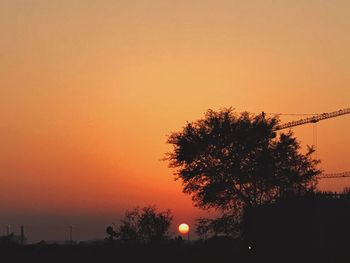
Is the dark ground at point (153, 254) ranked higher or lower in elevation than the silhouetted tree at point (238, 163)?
lower

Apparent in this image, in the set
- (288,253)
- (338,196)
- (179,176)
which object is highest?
(179,176)

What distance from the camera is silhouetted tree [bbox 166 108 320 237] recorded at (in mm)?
87812

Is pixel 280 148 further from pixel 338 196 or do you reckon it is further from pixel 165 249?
pixel 165 249

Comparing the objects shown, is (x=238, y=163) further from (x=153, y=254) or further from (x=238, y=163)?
(x=153, y=254)

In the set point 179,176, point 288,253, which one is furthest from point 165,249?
point 179,176

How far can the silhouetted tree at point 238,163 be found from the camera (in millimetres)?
87812

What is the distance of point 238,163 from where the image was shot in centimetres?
8788

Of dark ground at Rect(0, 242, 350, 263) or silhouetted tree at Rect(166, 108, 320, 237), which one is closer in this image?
dark ground at Rect(0, 242, 350, 263)

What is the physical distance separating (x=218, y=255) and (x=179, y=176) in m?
27.9

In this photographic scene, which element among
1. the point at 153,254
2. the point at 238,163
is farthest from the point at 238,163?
the point at 153,254

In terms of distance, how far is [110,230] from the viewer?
77.5 m

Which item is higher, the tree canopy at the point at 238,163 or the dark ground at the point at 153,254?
the tree canopy at the point at 238,163

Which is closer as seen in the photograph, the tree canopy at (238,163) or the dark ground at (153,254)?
the dark ground at (153,254)

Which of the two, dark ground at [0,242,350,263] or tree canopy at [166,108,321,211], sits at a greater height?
tree canopy at [166,108,321,211]
